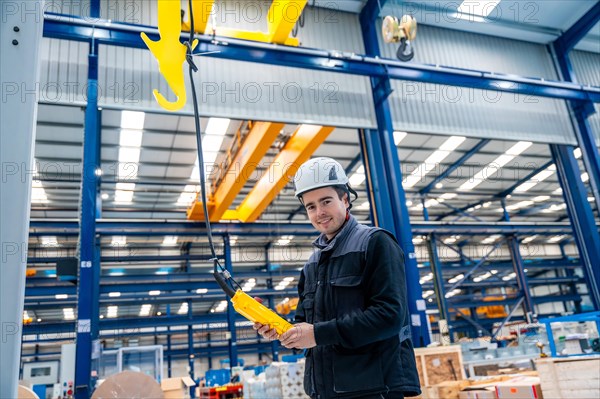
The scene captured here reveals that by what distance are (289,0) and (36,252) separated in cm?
1501

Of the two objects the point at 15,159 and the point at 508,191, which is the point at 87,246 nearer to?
the point at 15,159

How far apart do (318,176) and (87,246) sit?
18.4ft

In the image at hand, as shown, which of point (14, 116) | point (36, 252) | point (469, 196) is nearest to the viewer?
point (14, 116)

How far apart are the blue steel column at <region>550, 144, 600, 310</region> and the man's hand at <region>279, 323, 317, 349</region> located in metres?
10.7

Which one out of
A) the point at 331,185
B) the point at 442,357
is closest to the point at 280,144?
the point at 442,357

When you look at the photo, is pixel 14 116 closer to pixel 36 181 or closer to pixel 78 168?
pixel 78 168

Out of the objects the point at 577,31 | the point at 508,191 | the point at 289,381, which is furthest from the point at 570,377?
the point at 508,191

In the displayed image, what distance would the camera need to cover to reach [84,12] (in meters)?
7.76

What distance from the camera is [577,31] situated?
11.2 m

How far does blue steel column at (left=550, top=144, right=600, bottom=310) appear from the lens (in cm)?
1041

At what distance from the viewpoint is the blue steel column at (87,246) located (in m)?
6.26

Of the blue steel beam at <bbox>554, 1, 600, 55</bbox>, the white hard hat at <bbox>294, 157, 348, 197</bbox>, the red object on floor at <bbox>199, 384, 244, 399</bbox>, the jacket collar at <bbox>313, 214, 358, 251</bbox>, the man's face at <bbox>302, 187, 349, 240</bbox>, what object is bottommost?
A: the red object on floor at <bbox>199, 384, 244, 399</bbox>

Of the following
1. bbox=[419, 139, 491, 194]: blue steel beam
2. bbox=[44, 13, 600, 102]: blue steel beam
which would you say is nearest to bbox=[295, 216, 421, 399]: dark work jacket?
bbox=[44, 13, 600, 102]: blue steel beam

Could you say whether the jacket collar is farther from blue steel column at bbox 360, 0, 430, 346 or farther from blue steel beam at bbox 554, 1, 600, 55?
blue steel beam at bbox 554, 1, 600, 55
